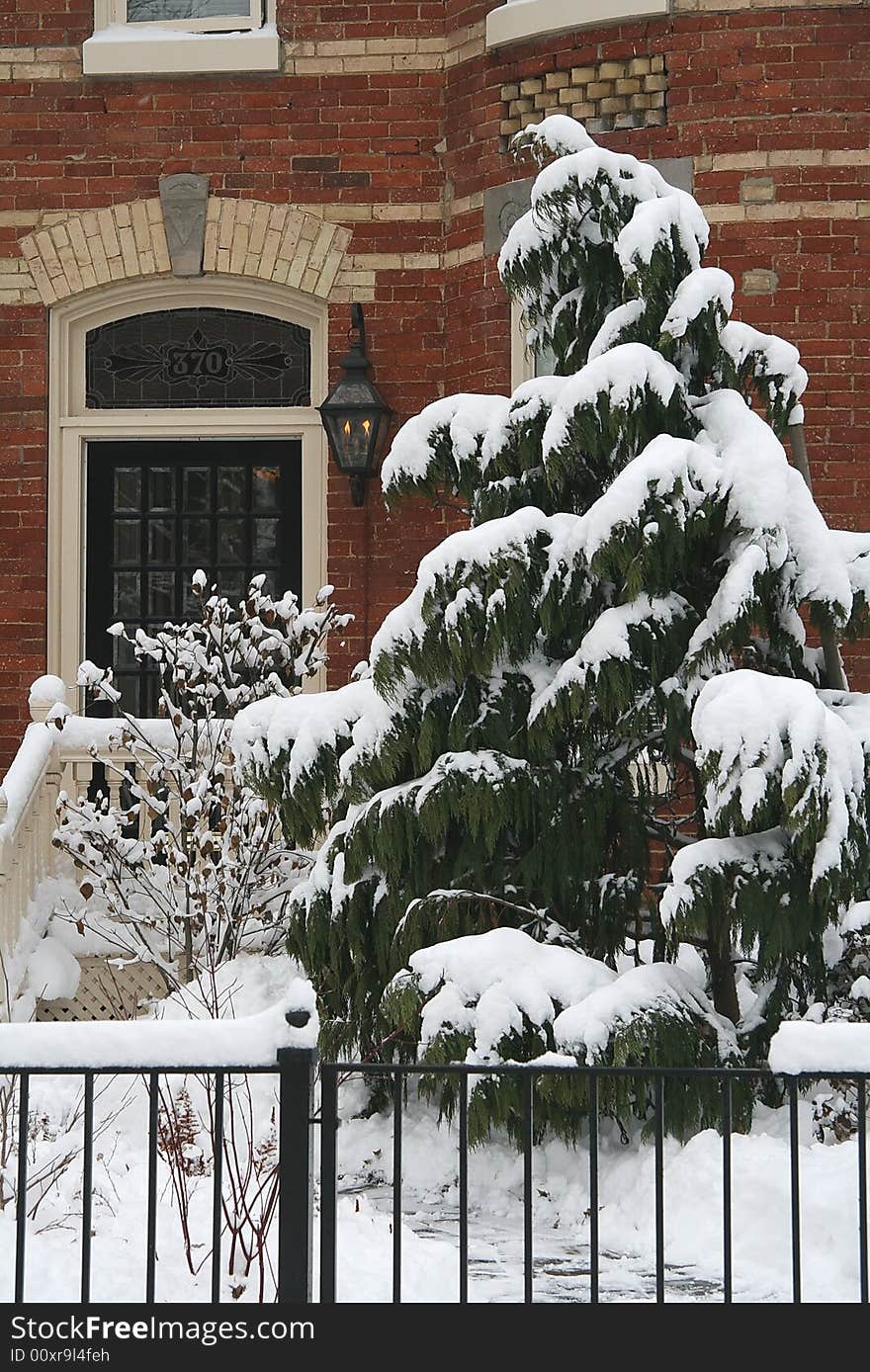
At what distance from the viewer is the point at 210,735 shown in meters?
7.39

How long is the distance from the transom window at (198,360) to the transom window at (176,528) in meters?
0.26

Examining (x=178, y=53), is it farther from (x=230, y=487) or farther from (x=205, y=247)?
(x=230, y=487)

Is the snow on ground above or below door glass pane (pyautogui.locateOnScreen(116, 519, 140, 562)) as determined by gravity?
below

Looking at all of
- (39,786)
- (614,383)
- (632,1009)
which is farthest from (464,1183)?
(39,786)

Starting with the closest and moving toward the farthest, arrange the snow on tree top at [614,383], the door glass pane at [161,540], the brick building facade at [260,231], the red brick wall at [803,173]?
1. the snow on tree top at [614,383]
2. the red brick wall at [803,173]
3. the brick building facade at [260,231]
4. the door glass pane at [161,540]

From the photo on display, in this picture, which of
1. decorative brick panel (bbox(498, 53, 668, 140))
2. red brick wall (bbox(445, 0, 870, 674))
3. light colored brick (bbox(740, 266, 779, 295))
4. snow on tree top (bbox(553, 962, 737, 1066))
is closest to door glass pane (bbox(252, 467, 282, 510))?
decorative brick panel (bbox(498, 53, 668, 140))

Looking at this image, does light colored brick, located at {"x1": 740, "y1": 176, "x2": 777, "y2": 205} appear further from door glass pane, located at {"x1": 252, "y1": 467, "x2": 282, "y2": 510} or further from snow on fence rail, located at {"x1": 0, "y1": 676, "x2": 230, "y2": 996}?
snow on fence rail, located at {"x1": 0, "y1": 676, "x2": 230, "y2": 996}

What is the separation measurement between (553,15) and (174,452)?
3129 millimetres

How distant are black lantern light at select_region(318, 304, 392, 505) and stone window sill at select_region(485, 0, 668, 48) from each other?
160 cm

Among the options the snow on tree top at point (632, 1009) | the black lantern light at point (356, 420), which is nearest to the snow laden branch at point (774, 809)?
the snow on tree top at point (632, 1009)

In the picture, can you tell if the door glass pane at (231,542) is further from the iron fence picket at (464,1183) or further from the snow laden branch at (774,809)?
the iron fence picket at (464,1183)

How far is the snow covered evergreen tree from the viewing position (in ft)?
16.9

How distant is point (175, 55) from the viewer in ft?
29.7

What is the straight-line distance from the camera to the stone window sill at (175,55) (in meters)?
9.05
